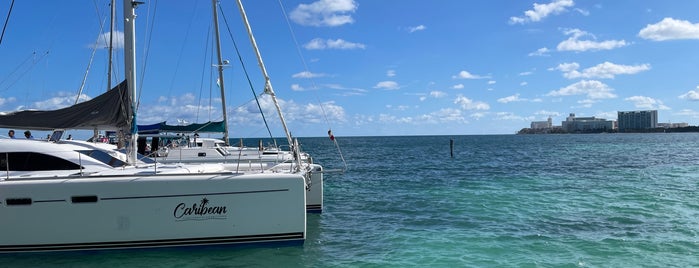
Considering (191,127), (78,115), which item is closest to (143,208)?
(78,115)

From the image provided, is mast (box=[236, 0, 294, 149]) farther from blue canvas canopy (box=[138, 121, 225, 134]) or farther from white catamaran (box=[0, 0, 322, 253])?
blue canvas canopy (box=[138, 121, 225, 134])

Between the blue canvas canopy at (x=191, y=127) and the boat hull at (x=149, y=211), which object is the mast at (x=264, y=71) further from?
the blue canvas canopy at (x=191, y=127)

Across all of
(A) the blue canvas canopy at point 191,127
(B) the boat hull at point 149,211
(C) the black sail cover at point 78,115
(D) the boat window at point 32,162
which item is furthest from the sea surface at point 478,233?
(A) the blue canvas canopy at point 191,127

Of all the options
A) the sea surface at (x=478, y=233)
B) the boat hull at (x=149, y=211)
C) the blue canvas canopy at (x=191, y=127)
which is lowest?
the sea surface at (x=478, y=233)

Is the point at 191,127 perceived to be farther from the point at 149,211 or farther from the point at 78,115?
the point at 149,211

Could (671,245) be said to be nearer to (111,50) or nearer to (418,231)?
(418,231)

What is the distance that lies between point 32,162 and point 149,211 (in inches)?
120

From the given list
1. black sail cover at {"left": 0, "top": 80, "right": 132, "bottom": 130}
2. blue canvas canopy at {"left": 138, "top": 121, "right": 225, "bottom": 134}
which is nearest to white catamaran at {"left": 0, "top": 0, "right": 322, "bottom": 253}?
black sail cover at {"left": 0, "top": 80, "right": 132, "bottom": 130}

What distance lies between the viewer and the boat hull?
9219 mm

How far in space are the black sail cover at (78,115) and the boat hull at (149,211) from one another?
2.25m

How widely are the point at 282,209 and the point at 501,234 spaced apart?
559cm

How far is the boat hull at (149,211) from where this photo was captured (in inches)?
363

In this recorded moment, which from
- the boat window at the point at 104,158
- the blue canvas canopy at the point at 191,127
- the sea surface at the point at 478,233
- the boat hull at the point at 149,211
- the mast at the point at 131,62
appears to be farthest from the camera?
the blue canvas canopy at the point at 191,127

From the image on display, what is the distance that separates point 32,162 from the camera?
10.4 metres
